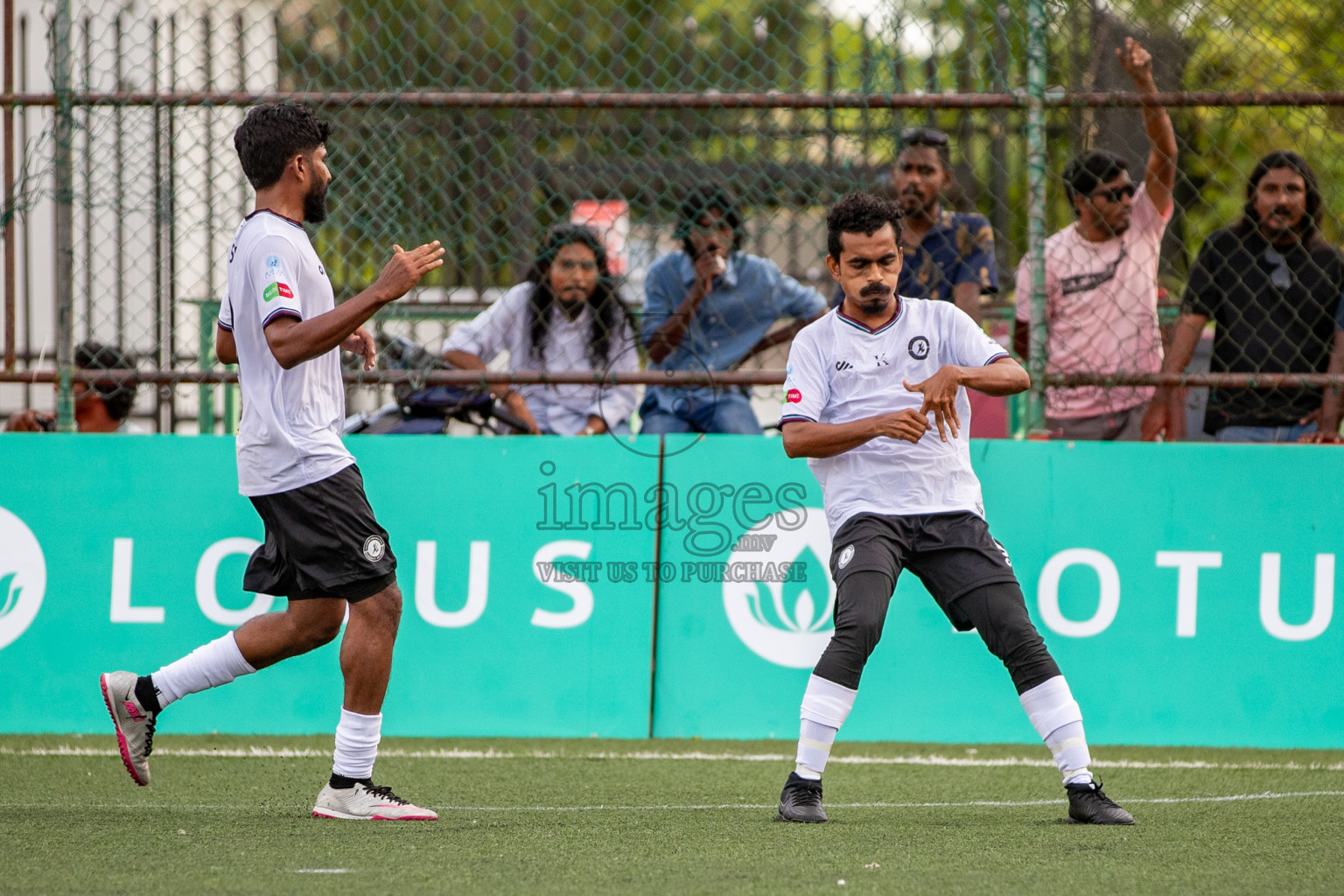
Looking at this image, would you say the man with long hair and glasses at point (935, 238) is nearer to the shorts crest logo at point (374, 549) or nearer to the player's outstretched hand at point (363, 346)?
the player's outstretched hand at point (363, 346)

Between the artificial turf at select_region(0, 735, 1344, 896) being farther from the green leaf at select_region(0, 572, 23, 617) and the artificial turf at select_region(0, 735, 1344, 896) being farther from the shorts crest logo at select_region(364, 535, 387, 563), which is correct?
the shorts crest logo at select_region(364, 535, 387, 563)

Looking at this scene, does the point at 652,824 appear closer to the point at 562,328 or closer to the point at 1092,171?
the point at 562,328

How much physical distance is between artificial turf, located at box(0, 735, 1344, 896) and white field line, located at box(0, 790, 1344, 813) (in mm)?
18

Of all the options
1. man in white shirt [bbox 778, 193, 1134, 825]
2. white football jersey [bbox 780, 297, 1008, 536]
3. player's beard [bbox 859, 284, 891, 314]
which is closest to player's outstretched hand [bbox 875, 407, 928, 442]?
man in white shirt [bbox 778, 193, 1134, 825]

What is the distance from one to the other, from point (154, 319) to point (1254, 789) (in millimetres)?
4849

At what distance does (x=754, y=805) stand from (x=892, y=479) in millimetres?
1109

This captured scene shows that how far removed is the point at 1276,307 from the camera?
6.13 meters

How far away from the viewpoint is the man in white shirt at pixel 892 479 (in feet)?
14.1

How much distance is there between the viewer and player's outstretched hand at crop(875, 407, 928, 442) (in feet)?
14.2

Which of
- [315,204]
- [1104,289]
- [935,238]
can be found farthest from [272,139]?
[1104,289]

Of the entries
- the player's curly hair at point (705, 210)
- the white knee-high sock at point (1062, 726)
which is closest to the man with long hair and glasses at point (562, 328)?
the player's curly hair at point (705, 210)

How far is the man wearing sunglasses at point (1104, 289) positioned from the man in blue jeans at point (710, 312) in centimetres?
107

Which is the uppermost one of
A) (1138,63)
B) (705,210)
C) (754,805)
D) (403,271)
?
(1138,63)

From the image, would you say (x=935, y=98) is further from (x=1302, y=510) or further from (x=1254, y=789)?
(x=1254, y=789)
